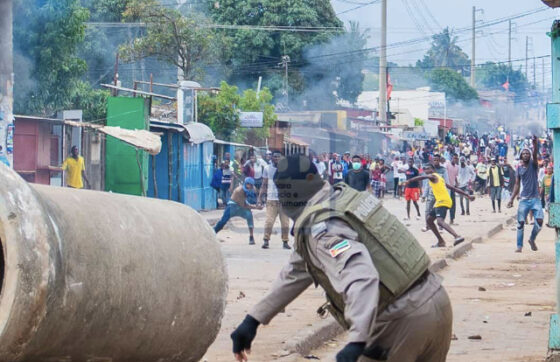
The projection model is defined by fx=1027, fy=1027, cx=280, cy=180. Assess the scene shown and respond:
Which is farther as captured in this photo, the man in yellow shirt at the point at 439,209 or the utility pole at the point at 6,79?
the utility pole at the point at 6,79

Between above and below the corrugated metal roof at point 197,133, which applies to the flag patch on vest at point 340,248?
below

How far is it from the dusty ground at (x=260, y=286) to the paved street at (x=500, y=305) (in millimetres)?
428

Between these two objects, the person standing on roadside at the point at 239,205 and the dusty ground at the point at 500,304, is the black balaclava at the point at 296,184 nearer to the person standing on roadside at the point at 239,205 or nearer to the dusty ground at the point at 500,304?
the dusty ground at the point at 500,304

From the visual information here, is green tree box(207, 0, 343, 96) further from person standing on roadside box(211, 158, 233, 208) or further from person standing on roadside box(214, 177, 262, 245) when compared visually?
person standing on roadside box(214, 177, 262, 245)

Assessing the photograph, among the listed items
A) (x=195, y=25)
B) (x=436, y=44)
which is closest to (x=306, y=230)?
(x=195, y=25)

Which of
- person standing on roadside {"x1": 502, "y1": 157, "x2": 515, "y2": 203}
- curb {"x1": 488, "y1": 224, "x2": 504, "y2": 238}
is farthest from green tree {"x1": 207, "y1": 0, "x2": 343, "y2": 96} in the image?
curb {"x1": 488, "y1": 224, "x2": 504, "y2": 238}

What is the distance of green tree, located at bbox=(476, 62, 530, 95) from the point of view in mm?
141325

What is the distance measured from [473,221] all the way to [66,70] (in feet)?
34.1

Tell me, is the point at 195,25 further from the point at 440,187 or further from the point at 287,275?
the point at 287,275

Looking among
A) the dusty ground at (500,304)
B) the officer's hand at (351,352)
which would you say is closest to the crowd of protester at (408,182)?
the dusty ground at (500,304)

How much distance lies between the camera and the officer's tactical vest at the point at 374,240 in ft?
12.3

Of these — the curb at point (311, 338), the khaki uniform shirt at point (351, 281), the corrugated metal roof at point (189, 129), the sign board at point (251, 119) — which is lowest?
the curb at point (311, 338)

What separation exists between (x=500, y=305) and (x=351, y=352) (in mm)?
7315

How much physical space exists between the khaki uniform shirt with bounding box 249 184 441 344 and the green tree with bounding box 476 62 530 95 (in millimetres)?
138486
